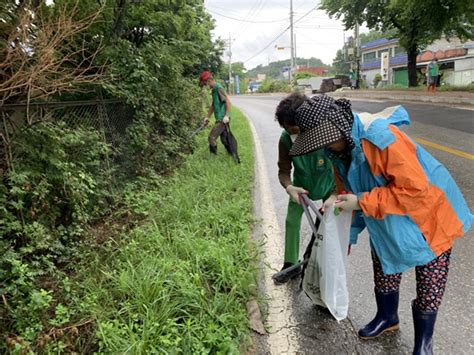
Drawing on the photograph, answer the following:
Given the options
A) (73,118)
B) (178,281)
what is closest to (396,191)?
(178,281)

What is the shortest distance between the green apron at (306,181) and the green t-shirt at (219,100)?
163 inches

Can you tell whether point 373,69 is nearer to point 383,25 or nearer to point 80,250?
point 383,25

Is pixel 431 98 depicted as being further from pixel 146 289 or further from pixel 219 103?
pixel 146 289

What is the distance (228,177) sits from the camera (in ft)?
19.9

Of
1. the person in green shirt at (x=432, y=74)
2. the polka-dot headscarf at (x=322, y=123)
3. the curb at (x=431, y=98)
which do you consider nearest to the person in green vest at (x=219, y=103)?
the polka-dot headscarf at (x=322, y=123)

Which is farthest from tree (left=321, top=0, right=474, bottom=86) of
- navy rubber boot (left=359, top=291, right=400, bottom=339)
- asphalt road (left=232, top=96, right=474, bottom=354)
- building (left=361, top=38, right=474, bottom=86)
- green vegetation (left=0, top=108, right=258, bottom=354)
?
navy rubber boot (left=359, top=291, right=400, bottom=339)

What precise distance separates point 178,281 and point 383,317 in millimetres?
1389

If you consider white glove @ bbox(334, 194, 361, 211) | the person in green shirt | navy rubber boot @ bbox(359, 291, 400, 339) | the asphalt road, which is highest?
the person in green shirt

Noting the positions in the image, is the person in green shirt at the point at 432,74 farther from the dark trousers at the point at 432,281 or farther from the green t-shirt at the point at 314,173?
the dark trousers at the point at 432,281

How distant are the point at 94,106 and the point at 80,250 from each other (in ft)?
7.44

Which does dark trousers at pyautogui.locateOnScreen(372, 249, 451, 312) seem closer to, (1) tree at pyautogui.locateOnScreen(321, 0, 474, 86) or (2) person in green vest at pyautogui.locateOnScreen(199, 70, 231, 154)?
(2) person in green vest at pyautogui.locateOnScreen(199, 70, 231, 154)

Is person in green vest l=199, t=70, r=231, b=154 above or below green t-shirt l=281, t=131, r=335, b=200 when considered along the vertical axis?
above

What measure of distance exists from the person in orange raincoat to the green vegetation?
108 centimetres

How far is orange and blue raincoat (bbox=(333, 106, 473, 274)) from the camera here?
5.96ft
